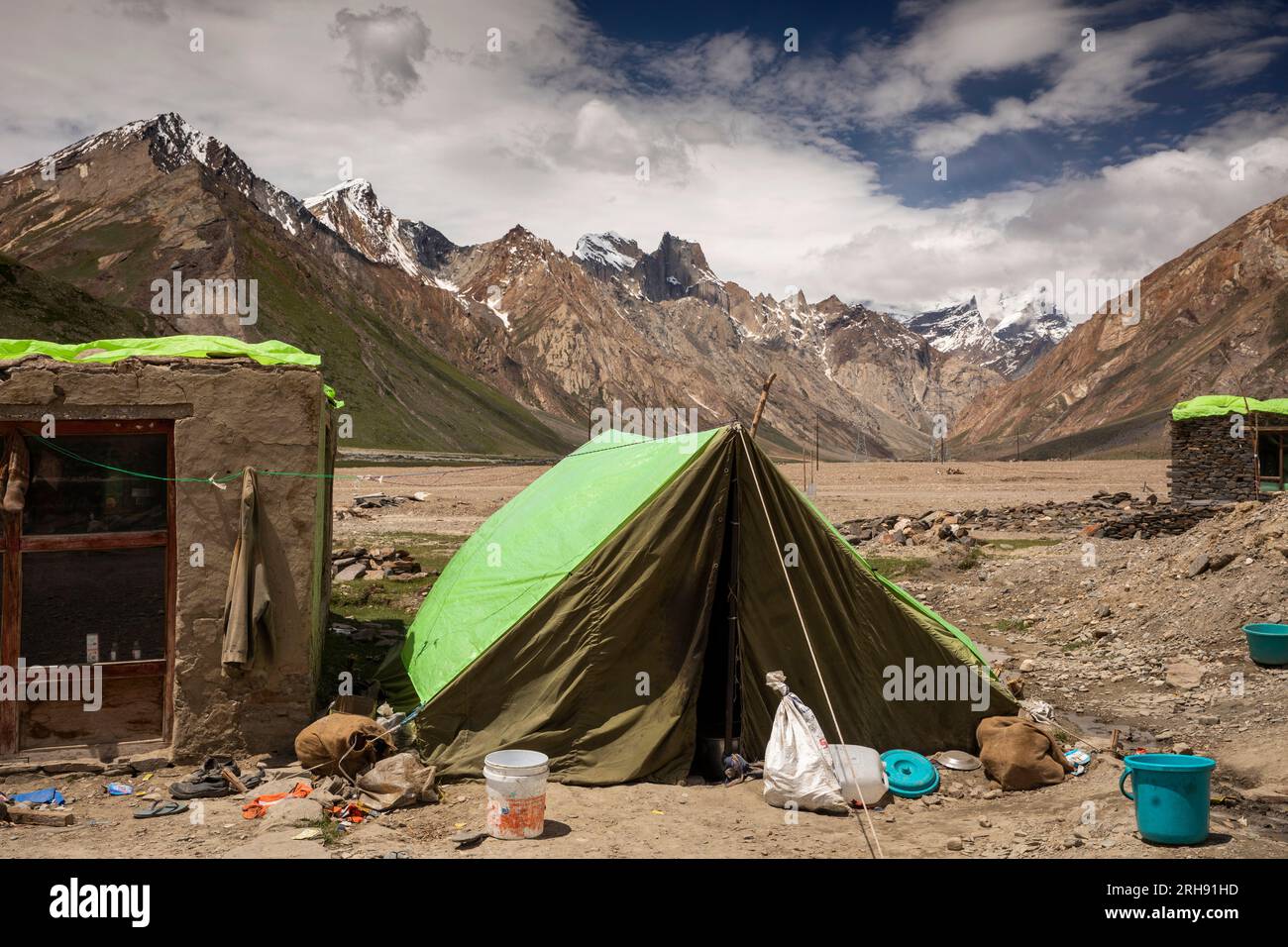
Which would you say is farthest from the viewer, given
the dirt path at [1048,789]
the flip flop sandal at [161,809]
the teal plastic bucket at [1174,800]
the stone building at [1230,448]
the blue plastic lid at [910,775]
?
the stone building at [1230,448]

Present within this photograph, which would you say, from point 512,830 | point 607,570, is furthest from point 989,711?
point 512,830

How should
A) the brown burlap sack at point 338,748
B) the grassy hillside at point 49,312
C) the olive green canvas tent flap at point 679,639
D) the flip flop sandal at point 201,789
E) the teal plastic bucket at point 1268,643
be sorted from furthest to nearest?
the grassy hillside at point 49,312, the teal plastic bucket at point 1268,643, the olive green canvas tent flap at point 679,639, the brown burlap sack at point 338,748, the flip flop sandal at point 201,789

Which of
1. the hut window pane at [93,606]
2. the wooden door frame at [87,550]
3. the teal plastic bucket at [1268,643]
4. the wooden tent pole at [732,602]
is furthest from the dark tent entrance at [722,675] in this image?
the teal plastic bucket at [1268,643]

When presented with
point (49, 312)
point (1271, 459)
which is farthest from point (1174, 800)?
point (49, 312)

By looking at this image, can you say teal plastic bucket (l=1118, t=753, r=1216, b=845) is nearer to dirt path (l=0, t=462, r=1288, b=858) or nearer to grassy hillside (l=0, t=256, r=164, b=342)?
dirt path (l=0, t=462, r=1288, b=858)

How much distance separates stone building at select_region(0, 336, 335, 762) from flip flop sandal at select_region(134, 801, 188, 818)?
2.86 ft

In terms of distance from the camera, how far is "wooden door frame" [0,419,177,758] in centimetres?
796

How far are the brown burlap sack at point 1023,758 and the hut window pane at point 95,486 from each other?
766cm

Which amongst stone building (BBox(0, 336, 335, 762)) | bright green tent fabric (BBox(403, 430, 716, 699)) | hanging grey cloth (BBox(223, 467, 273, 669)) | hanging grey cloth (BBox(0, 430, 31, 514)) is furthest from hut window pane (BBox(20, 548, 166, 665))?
bright green tent fabric (BBox(403, 430, 716, 699))

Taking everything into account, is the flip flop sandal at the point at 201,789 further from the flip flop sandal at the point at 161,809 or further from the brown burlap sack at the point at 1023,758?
the brown burlap sack at the point at 1023,758

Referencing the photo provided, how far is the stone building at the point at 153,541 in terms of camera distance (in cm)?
803

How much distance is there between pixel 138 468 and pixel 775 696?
6.08 m

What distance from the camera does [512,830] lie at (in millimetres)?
6547

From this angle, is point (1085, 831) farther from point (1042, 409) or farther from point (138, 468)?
point (1042, 409)
